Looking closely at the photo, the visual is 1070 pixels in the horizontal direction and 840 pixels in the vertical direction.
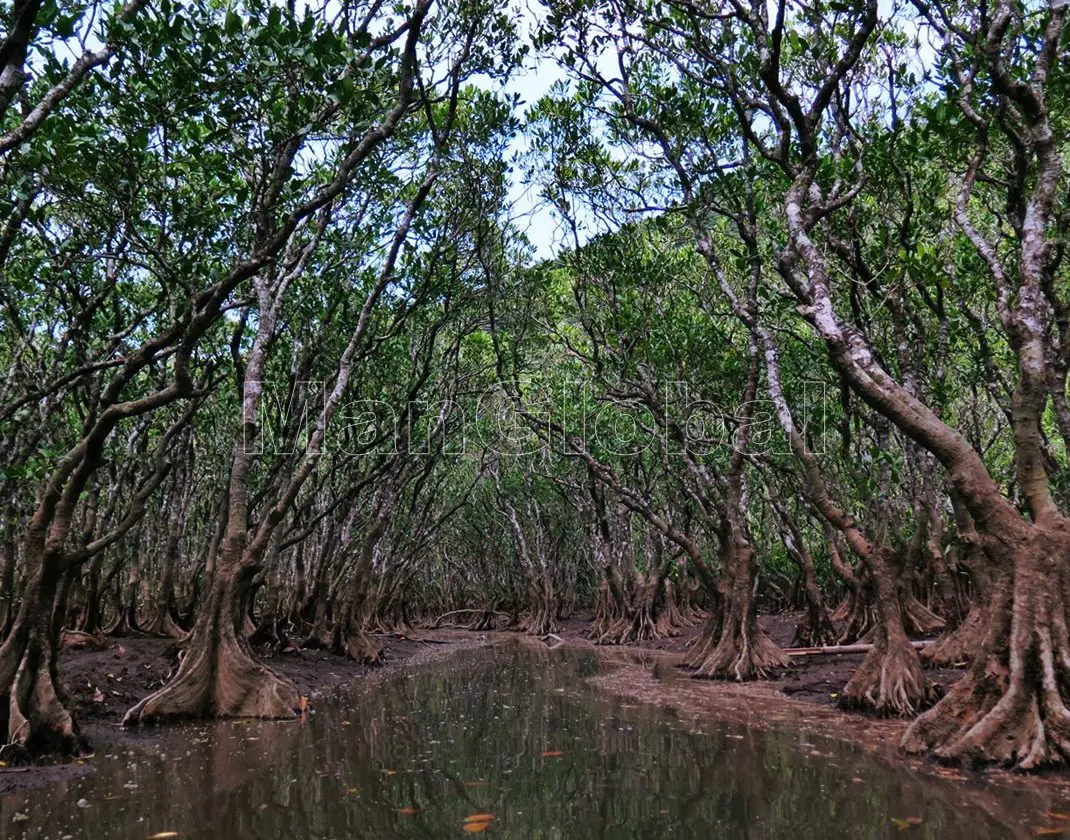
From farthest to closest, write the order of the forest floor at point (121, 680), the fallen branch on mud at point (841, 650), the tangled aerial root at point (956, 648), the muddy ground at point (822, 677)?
the fallen branch on mud at point (841, 650)
the tangled aerial root at point (956, 648)
the muddy ground at point (822, 677)
the forest floor at point (121, 680)

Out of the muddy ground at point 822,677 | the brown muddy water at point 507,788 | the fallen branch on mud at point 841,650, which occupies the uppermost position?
the fallen branch on mud at point 841,650

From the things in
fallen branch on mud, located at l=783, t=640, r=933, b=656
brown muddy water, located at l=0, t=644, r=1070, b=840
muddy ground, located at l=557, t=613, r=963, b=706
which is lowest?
brown muddy water, located at l=0, t=644, r=1070, b=840

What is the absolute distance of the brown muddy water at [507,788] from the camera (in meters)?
4.43

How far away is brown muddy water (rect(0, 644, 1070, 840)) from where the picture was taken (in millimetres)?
4426

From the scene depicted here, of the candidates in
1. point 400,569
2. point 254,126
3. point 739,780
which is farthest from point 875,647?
point 400,569

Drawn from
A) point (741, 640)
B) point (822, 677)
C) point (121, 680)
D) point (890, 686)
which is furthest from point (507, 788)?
point (741, 640)

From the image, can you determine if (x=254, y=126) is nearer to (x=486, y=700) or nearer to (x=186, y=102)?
(x=186, y=102)

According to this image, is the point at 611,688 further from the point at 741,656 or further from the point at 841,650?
the point at 841,650

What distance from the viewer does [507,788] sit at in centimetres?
543

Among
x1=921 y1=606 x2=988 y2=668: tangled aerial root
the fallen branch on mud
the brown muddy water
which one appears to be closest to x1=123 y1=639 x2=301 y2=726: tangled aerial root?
the brown muddy water

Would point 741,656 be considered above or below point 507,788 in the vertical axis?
above

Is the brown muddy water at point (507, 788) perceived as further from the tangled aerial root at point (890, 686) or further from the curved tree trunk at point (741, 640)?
the curved tree trunk at point (741, 640)

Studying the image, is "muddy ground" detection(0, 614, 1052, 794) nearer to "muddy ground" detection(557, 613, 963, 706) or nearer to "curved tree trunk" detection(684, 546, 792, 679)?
"muddy ground" detection(557, 613, 963, 706)

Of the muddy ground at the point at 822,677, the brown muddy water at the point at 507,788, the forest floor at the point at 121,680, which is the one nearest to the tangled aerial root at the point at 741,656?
the muddy ground at the point at 822,677
